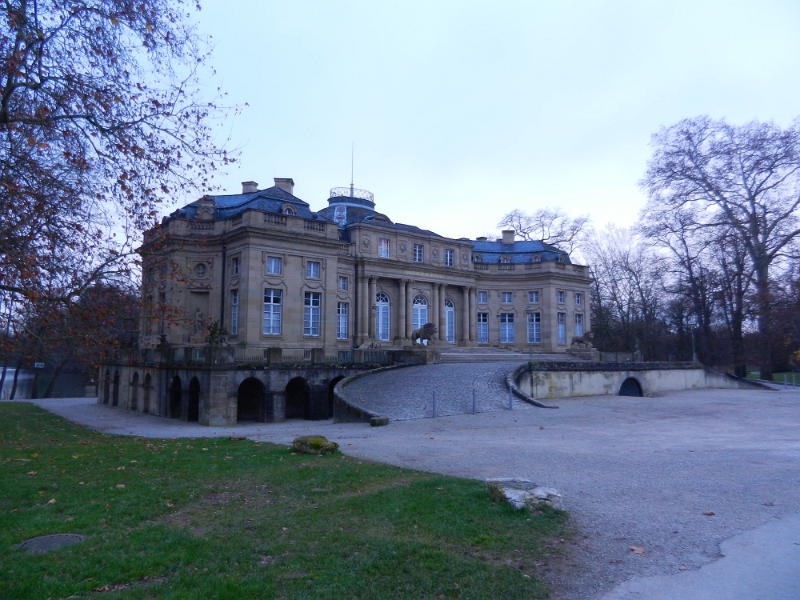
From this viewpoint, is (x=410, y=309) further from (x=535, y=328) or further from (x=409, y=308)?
(x=535, y=328)

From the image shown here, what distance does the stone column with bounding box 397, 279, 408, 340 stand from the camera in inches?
1551

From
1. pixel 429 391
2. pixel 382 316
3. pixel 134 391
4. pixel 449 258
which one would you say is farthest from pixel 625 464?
pixel 449 258

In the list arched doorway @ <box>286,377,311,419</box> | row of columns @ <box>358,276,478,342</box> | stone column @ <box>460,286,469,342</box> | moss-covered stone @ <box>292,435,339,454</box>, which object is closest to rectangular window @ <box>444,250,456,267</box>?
row of columns @ <box>358,276,478,342</box>

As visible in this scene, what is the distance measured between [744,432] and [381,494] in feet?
42.9

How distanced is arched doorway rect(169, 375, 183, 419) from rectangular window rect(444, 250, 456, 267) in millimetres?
20871

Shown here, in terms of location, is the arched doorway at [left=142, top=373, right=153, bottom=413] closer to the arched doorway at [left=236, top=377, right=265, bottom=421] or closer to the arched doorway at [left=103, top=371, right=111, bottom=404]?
the arched doorway at [left=236, top=377, right=265, bottom=421]

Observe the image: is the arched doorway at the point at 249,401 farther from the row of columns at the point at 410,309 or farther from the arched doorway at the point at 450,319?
the arched doorway at the point at 450,319

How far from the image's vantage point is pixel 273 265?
31.7 m

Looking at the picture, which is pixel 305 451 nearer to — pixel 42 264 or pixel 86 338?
pixel 86 338

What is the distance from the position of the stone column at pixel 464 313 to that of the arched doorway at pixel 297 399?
1715 centimetres

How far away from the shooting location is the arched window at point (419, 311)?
134 feet

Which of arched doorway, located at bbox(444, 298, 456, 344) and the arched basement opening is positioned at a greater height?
arched doorway, located at bbox(444, 298, 456, 344)

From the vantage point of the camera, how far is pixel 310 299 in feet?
109

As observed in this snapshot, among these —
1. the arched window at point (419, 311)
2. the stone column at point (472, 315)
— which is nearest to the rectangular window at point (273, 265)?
the arched window at point (419, 311)
